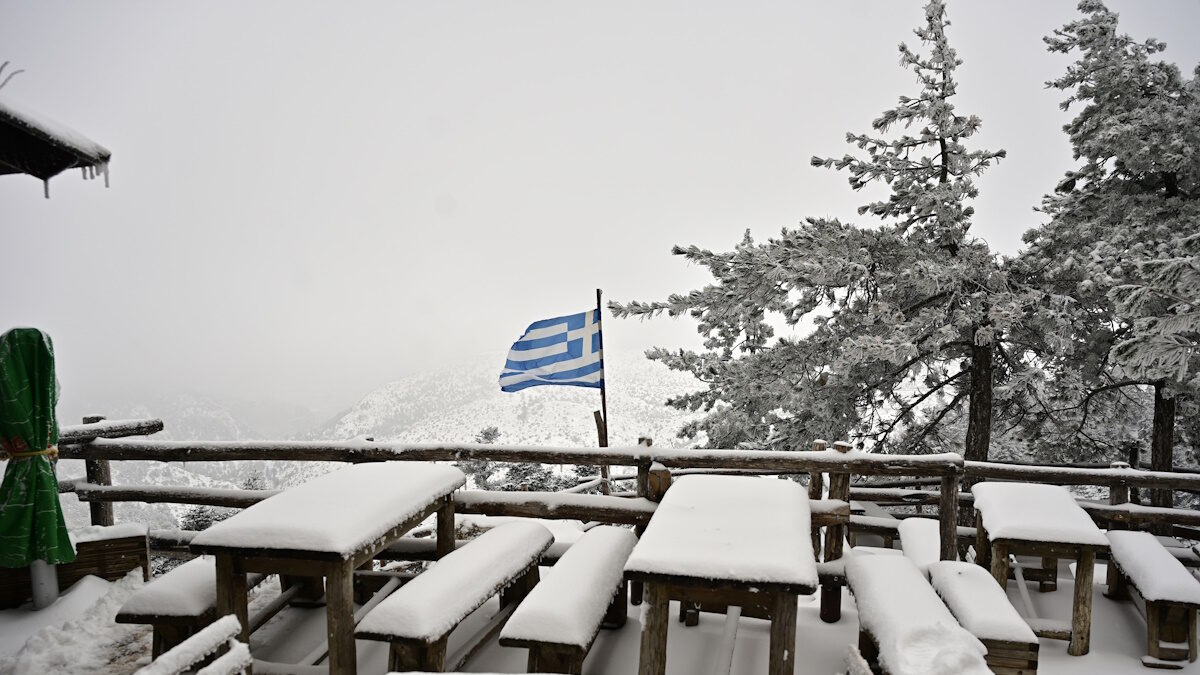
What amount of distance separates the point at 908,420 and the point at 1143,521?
9.78m

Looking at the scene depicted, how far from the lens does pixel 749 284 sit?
11617mm

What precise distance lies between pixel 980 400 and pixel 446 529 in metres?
10.3

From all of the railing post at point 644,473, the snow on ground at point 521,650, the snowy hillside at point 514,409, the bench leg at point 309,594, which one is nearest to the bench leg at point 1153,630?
the snow on ground at point 521,650

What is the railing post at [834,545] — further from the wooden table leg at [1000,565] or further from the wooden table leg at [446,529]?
the wooden table leg at [446,529]

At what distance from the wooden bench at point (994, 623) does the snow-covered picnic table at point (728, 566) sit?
38.6 inches

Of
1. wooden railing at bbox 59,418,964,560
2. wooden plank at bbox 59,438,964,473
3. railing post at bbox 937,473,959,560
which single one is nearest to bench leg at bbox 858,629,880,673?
wooden railing at bbox 59,418,964,560

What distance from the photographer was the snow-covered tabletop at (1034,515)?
4004 mm

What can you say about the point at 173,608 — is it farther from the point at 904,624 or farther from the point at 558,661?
the point at 904,624

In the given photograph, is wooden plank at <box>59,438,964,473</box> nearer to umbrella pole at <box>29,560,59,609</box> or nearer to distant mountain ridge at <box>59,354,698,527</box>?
umbrella pole at <box>29,560,59,609</box>

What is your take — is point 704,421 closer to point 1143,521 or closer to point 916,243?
point 916,243

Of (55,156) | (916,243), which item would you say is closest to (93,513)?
(55,156)

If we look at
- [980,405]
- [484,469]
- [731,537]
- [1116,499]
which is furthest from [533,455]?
[484,469]

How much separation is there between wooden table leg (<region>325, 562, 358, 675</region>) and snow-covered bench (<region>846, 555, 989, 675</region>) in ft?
8.38

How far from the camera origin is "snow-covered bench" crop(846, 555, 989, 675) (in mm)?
2295
